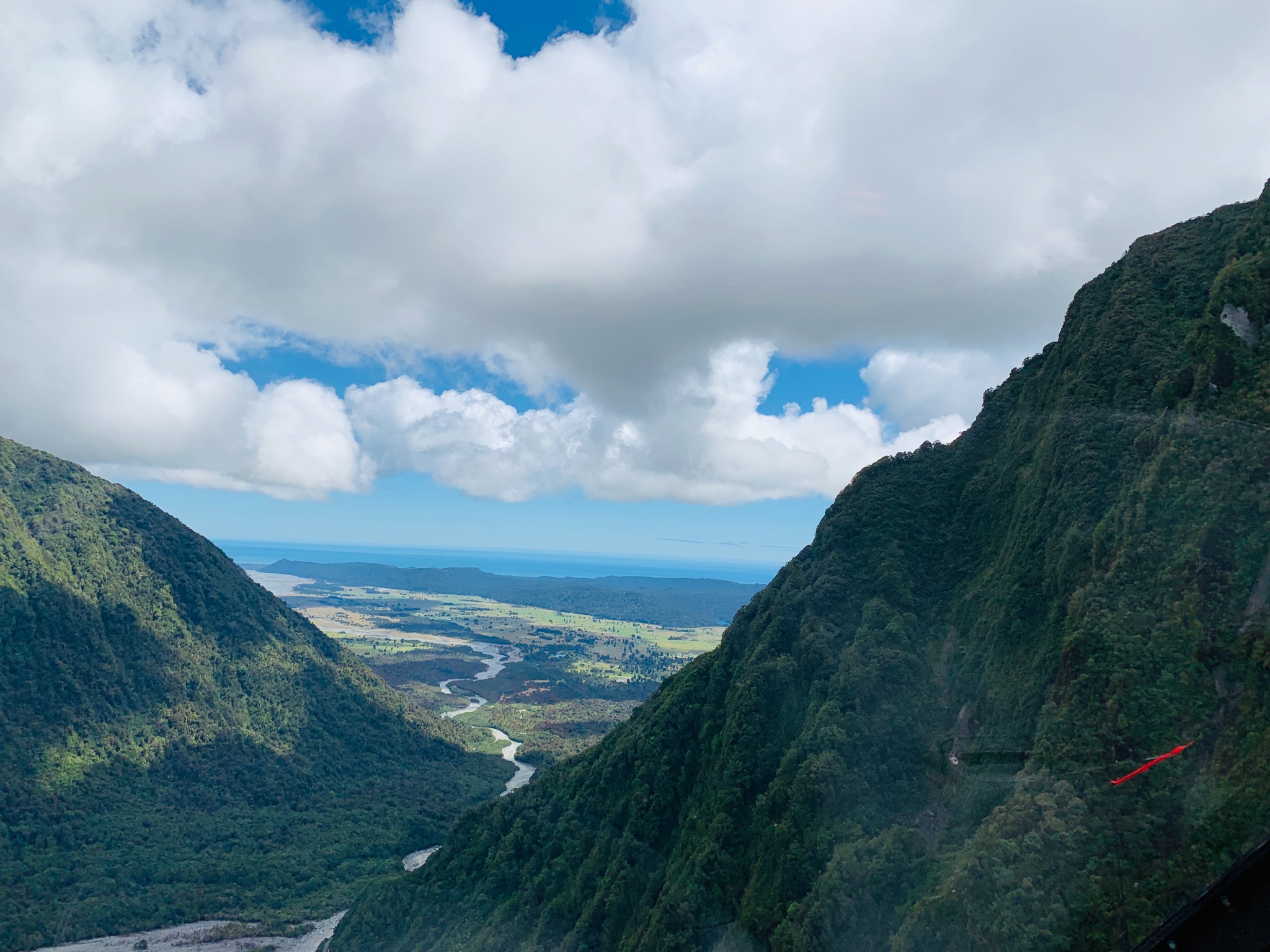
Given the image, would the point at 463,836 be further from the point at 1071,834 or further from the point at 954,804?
the point at 1071,834

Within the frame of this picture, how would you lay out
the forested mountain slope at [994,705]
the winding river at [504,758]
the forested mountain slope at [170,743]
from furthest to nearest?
the winding river at [504,758] < the forested mountain slope at [170,743] < the forested mountain slope at [994,705]

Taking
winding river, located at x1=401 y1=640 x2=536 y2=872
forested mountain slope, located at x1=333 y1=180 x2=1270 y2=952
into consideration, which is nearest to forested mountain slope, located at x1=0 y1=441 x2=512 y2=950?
winding river, located at x1=401 y1=640 x2=536 y2=872

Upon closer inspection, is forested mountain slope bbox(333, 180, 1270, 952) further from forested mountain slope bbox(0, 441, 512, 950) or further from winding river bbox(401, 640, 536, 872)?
forested mountain slope bbox(0, 441, 512, 950)

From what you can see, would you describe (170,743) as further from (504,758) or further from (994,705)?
(994,705)

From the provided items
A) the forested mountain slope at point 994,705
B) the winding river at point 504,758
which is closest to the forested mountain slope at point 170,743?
the winding river at point 504,758

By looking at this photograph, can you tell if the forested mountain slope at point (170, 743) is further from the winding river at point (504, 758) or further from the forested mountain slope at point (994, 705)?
the forested mountain slope at point (994, 705)

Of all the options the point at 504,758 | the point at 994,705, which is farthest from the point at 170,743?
the point at 994,705
